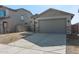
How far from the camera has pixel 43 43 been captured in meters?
4.68

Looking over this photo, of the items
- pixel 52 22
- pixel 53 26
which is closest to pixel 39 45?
pixel 53 26

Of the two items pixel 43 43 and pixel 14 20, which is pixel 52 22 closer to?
pixel 43 43

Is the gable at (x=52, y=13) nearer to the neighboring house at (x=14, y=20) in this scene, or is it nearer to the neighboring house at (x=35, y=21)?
the neighboring house at (x=35, y=21)

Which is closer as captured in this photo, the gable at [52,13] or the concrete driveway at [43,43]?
the concrete driveway at [43,43]

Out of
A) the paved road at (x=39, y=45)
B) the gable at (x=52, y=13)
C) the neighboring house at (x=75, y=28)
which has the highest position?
the gable at (x=52, y=13)

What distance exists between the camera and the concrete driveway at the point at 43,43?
4148 mm

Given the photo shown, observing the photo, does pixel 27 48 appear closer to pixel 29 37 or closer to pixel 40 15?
pixel 29 37

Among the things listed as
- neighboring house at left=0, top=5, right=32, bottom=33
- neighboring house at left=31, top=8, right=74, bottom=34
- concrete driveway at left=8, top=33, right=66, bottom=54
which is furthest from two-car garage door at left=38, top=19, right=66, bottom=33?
neighboring house at left=0, top=5, right=32, bottom=33

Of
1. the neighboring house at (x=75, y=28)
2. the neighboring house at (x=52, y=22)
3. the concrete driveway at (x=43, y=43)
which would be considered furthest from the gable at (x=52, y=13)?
the concrete driveway at (x=43, y=43)

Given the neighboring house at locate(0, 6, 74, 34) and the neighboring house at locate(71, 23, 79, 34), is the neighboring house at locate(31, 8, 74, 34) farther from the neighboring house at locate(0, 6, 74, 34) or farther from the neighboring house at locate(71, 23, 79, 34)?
the neighboring house at locate(71, 23, 79, 34)

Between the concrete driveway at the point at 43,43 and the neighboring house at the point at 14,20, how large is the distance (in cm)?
44

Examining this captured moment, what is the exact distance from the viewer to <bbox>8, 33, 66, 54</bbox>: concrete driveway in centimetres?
415

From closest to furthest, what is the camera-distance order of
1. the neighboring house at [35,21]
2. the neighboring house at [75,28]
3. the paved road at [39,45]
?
the paved road at [39,45]
the neighboring house at [75,28]
the neighboring house at [35,21]
